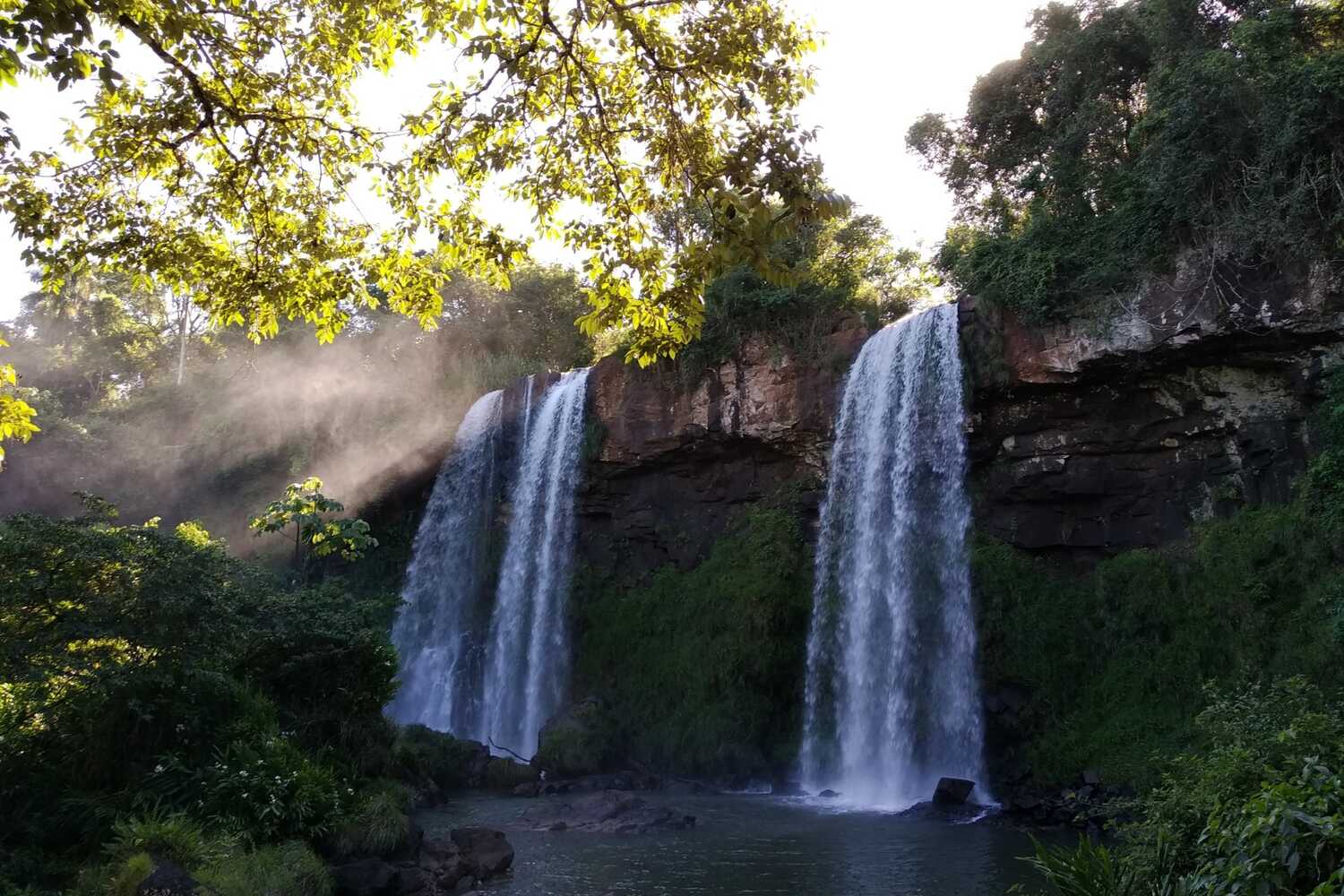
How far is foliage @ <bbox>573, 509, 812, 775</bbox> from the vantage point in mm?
19031

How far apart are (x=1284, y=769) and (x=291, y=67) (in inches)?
348

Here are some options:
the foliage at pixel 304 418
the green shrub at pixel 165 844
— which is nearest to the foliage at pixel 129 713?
the green shrub at pixel 165 844

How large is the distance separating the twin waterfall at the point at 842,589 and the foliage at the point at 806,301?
5.58 feet

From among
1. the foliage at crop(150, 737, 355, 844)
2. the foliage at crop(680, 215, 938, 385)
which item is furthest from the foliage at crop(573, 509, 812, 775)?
the foliage at crop(150, 737, 355, 844)

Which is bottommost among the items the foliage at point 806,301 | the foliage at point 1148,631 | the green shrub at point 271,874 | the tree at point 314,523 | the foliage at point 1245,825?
the green shrub at point 271,874

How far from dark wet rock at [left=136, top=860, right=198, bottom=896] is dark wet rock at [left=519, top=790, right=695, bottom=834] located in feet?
20.0

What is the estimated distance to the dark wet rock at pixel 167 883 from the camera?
7.87 metres

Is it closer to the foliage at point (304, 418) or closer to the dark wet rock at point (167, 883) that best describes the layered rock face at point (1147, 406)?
the dark wet rock at point (167, 883)

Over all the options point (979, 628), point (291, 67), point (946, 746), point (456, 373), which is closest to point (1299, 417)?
point (979, 628)

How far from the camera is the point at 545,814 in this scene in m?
14.3

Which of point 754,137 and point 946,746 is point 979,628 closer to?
point 946,746

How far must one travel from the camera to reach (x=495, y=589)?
77.5 ft

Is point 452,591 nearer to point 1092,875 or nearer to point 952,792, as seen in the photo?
point 952,792

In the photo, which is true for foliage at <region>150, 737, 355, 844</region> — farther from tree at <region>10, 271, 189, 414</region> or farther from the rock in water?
tree at <region>10, 271, 189, 414</region>
